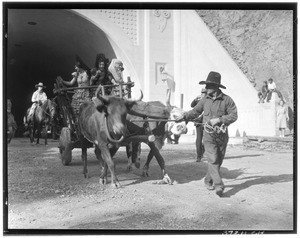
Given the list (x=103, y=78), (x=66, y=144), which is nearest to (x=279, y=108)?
(x=103, y=78)

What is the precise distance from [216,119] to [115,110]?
157 centimetres

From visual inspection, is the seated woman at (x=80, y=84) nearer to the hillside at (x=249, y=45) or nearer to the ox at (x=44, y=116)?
the ox at (x=44, y=116)

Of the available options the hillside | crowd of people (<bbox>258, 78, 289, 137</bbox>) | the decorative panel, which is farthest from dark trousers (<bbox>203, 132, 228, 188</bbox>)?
the hillside

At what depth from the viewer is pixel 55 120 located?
13.6m

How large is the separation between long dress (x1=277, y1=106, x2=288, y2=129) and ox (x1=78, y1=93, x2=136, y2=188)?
810 centimetres

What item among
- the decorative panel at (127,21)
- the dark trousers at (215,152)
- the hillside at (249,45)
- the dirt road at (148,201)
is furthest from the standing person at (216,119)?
the hillside at (249,45)

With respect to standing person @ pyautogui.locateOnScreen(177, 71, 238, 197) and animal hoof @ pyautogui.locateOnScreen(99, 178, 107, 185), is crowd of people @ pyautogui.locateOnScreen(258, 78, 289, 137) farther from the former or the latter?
animal hoof @ pyautogui.locateOnScreen(99, 178, 107, 185)

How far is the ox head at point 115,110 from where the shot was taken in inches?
217

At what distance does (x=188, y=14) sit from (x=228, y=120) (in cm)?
992

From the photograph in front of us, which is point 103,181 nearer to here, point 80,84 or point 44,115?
point 80,84

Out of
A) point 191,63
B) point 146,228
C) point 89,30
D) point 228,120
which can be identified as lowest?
point 146,228

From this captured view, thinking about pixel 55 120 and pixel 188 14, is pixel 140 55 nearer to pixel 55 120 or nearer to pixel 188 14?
pixel 188 14

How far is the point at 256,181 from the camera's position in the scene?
6645mm

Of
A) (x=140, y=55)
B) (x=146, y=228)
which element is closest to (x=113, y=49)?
(x=140, y=55)
